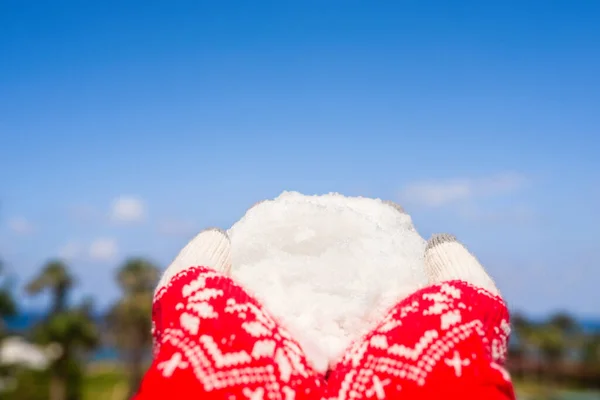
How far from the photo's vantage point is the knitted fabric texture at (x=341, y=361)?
1051 mm

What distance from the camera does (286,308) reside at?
1.17m

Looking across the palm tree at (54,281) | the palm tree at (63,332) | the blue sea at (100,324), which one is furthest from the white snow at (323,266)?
the palm tree at (54,281)

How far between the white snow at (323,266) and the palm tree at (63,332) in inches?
722

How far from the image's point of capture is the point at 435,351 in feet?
3.52

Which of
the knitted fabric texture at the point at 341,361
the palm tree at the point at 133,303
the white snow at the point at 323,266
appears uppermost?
the palm tree at the point at 133,303

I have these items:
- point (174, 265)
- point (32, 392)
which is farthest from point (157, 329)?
point (32, 392)

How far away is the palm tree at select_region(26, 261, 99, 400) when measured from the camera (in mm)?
19178

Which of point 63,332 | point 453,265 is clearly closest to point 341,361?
point 453,265

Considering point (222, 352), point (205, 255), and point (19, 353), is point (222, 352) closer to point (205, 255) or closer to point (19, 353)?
point (205, 255)

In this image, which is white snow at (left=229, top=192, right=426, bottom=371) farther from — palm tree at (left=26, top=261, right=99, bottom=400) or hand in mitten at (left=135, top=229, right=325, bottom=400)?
palm tree at (left=26, top=261, right=99, bottom=400)

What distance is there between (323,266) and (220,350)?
0.25 m

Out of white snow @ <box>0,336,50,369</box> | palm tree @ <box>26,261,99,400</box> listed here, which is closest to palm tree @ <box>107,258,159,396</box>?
palm tree @ <box>26,261,99,400</box>

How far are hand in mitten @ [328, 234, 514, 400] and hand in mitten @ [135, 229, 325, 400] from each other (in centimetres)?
9

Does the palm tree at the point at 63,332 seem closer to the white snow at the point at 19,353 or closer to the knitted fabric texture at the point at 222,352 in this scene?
the white snow at the point at 19,353
